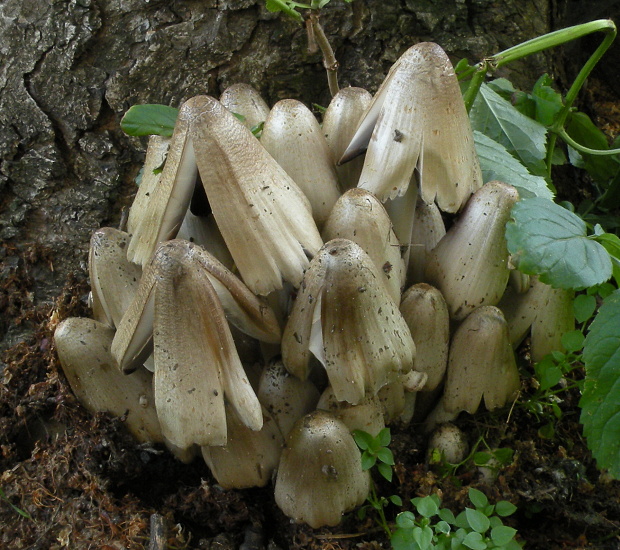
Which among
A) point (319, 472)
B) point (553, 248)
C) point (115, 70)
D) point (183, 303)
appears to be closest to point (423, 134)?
point (553, 248)

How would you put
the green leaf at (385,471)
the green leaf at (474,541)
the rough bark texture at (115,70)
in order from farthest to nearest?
the rough bark texture at (115,70) → the green leaf at (385,471) → the green leaf at (474,541)

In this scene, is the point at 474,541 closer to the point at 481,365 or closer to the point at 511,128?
the point at 481,365

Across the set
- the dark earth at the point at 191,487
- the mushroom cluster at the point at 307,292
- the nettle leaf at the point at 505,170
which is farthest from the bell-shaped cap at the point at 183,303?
the nettle leaf at the point at 505,170

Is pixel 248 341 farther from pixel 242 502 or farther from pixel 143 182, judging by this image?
pixel 143 182

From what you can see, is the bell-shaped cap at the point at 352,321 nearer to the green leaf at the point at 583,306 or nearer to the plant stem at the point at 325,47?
the green leaf at the point at 583,306

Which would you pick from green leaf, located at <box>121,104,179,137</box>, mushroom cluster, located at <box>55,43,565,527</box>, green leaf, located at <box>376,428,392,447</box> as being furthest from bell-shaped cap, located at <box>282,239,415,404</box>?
green leaf, located at <box>121,104,179,137</box>
